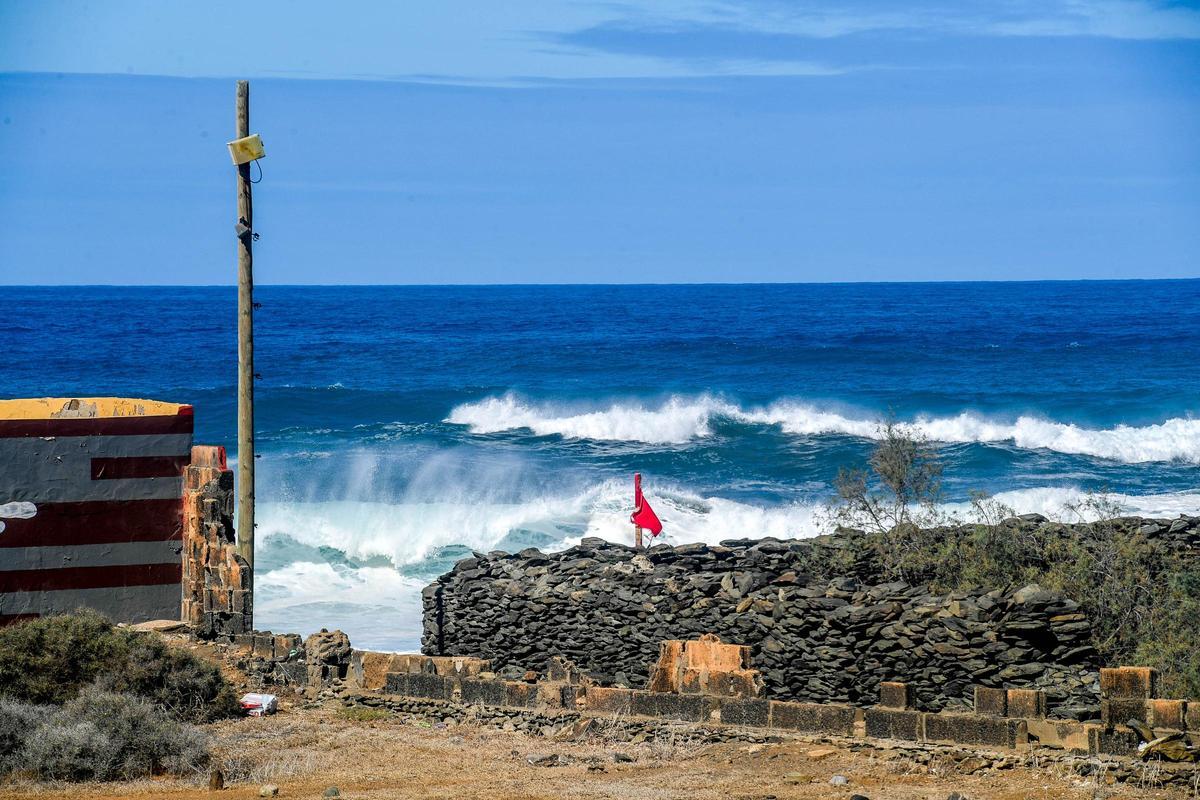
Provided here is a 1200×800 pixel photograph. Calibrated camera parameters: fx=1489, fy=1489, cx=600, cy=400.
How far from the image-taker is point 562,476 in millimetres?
36031

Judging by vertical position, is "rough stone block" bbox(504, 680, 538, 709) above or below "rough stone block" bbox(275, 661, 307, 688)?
below

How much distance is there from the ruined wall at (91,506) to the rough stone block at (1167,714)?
32.1 feet

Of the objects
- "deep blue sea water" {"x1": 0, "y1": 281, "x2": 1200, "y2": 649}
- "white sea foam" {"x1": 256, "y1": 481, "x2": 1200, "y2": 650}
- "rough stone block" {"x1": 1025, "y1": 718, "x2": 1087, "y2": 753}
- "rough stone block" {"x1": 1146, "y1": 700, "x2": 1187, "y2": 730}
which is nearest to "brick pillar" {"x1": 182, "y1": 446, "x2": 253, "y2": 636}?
"deep blue sea water" {"x1": 0, "y1": 281, "x2": 1200, "y2": 649}

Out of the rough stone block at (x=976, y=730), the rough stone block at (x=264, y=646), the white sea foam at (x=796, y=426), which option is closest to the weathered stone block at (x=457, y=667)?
the rough stone block at (x=264, y=646)

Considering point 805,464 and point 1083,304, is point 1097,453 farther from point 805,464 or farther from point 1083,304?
point 1083,304

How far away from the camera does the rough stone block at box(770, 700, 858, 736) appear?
11719 millimetres

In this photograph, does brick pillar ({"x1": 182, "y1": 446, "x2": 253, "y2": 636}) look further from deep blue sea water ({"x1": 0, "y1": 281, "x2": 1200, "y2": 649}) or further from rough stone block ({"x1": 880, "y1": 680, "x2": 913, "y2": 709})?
rough stone block ({"x1": 880, "y1": 680, "x2": 913, "y2": 709})

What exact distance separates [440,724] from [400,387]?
121 feet

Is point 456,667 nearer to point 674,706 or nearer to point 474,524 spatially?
point 674,706

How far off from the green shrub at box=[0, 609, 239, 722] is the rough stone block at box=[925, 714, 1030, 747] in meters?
6.18

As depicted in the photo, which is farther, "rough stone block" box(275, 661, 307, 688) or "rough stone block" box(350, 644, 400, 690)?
"rough stone block" box(275, 661, 307, 688)

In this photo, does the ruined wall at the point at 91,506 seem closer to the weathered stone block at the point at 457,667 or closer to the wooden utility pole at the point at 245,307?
the wooden utility pole at the point at 245,307

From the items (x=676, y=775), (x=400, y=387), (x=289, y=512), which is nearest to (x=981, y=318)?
(x=400, y=387)

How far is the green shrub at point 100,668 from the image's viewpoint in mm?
12453
